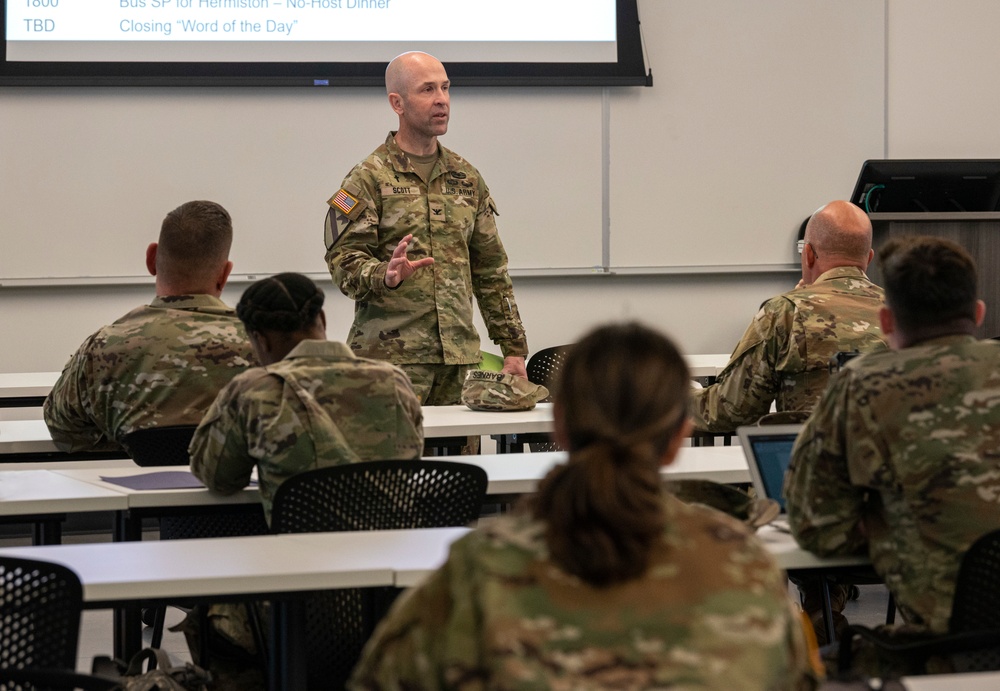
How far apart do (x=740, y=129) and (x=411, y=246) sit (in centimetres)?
307

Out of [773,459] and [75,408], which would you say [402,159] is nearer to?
[75,408]

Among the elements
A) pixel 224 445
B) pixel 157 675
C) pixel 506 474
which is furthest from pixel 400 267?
pixel 157 675

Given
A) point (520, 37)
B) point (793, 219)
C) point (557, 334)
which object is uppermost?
point (520, 37)

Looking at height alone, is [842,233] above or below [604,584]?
above

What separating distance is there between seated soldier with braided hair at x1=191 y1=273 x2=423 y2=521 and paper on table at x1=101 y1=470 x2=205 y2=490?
0.54 feet

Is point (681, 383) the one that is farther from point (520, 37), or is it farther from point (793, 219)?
point (793, 219)

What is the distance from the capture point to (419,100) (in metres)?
4.02

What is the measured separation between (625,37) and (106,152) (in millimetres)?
2685

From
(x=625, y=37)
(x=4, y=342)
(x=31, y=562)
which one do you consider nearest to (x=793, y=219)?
(x=625, y=37)

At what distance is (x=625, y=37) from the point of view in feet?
20.6

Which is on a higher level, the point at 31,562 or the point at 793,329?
the point at 793,329

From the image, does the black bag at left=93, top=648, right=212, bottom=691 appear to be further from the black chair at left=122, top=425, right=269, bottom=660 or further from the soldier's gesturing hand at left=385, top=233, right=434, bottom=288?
the soldier's gesturing hand at left=385, top=233, right=434, bottom=288

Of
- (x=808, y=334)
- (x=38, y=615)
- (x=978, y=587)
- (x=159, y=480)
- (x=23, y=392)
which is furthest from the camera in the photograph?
(x=23, y=392)

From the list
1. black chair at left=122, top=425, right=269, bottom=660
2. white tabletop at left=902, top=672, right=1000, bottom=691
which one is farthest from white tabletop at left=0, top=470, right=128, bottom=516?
white tabletop at left=902, top=672, right=1000, bottom=691
